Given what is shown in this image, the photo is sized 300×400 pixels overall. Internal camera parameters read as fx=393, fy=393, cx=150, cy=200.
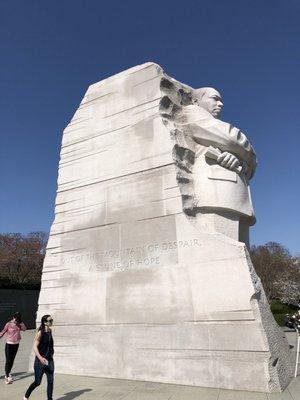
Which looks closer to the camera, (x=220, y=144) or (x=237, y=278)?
(x=237, y=278)

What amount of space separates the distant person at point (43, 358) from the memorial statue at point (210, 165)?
3679 millimetres

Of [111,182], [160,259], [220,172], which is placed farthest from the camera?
[111,182]

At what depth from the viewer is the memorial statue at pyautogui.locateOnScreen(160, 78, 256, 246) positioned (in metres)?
8.69

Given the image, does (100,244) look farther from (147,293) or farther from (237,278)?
(237,278)

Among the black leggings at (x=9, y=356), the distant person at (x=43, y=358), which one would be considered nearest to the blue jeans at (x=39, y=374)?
the distant person at (x=43, y=358)

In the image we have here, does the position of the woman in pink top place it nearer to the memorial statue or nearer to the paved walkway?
the paved walkway

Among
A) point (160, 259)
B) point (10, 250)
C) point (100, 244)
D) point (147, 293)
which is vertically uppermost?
point (10, 250)

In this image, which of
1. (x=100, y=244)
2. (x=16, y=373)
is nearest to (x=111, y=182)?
(x=100, y=244)

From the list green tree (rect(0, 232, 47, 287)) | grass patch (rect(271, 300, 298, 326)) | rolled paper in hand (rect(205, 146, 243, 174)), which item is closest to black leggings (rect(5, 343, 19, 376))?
rolled paper in hand (rect(205, 146, 243, 174))

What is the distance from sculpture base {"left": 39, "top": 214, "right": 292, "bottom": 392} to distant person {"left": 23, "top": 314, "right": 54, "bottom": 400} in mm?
2115

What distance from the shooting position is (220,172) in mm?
8953

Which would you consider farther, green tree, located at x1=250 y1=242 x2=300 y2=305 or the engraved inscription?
green tree, located at x1=250 y1=242 x2=300 y2=305

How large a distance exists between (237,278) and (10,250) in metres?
41.2

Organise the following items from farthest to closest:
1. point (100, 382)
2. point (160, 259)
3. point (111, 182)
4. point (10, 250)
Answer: point (10, 250)
point (111, 182)
point (160, 259)
point (100, 382)
